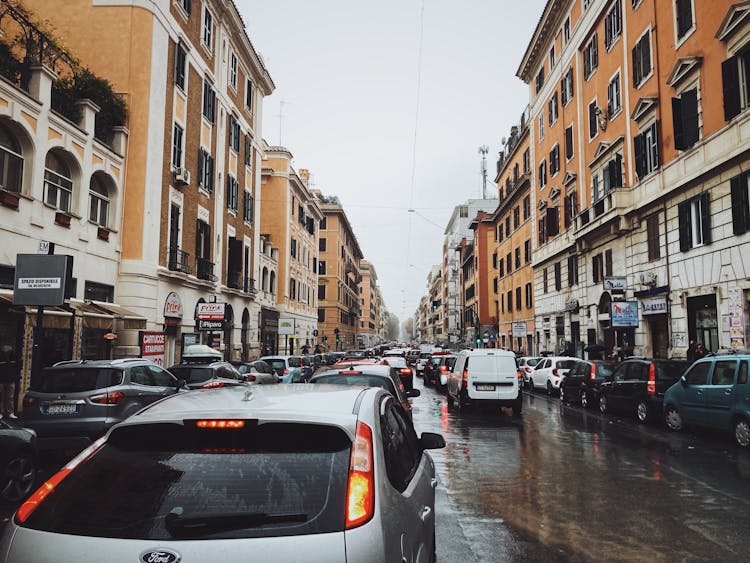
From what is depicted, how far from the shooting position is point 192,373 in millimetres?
15055

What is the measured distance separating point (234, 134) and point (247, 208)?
4.60 meters

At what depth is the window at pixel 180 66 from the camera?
25250 mm

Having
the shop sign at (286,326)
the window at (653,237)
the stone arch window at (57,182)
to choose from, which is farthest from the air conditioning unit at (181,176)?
the window at (653,237)

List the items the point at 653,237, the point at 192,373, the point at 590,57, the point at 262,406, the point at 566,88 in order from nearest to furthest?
the point at 262,406, the point at 192,373, the point at 653,237, the point at 590,57, the point at 566,88

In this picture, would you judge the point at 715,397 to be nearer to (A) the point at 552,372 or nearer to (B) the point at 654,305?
(B) the point at 654,305

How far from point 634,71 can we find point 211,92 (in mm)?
19665

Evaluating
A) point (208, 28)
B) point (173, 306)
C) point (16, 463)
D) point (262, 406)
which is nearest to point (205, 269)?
point (173, 306)

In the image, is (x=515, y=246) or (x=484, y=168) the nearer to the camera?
(x=515, y=246)

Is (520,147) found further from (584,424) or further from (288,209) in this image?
(584,424)

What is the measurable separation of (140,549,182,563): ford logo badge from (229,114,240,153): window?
3283 centimetres

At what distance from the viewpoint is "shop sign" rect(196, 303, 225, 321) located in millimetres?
24531

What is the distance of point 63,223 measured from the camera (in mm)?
18078

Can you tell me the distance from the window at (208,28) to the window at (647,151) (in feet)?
66.9

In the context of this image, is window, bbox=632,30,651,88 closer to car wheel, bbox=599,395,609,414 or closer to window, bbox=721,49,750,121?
window, bbox=721,49,750,121
